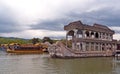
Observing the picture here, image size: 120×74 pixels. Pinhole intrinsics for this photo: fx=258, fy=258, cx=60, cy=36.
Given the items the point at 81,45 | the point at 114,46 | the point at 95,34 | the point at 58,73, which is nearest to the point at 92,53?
Result: the point at 81,45

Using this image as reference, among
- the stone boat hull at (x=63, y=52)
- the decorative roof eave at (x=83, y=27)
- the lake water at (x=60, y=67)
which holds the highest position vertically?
the decorative roof eave at (x=83, y=27)

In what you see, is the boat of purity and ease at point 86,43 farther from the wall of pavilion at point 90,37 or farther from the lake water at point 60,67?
the lake water at point 60,67

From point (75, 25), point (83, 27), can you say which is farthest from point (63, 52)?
point (83, 27)

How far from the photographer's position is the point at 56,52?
56656mm

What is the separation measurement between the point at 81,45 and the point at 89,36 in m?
4.28

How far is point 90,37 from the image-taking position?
214 feet

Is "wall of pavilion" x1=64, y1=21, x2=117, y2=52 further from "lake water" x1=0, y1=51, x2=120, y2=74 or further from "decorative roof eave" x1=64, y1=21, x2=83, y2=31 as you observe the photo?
"lake water" x1=0, y1=51, x2=120, y2=74

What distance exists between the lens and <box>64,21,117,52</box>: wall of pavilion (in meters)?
61.7

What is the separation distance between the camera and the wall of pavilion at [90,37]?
61.7 meters

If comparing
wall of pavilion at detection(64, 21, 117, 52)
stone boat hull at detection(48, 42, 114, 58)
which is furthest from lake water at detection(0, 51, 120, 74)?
wall of pavilion at detection(64, 21, 117, 52)

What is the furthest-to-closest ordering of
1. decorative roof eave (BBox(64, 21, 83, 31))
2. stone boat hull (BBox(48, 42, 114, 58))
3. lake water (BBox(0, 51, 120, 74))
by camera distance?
decorative roof eave (BBox(64, 21, 83, 31)), stone boat hull (BBox(48, 42, 114, 58)), lake water (BBox(0, 51, 120, 74))

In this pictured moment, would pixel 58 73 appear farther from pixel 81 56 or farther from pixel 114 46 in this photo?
pixel 114 46

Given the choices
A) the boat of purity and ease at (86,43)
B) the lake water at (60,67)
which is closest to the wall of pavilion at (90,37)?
the boat of purity and ease at (86,43)

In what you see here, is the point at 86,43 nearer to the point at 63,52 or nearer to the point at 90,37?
the point at 90,37
